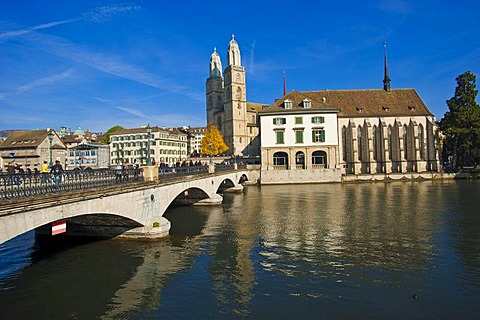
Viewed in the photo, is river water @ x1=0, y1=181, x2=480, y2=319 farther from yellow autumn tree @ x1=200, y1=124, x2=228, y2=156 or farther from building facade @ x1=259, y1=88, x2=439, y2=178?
yellow autumn tree @ x1=200, y1=124, x2=228, y2=156

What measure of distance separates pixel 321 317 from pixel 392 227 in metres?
13.4

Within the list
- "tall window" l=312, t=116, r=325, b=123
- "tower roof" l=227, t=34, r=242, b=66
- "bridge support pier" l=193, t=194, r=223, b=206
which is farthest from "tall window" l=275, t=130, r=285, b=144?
"tower roof" l=227, t=34, r=242, b=66

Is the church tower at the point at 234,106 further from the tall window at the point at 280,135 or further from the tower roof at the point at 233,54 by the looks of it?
the tall window at the point at 280,135

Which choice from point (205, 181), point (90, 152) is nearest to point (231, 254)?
point (205, 181)

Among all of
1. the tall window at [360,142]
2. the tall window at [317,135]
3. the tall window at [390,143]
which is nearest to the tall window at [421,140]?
the tall window at [390,143]

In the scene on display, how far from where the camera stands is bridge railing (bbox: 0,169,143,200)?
441 inches

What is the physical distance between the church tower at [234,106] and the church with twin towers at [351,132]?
1417 inches

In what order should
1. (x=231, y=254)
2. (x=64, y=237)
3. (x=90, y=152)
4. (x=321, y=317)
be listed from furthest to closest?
(x=90, y=152) → (x=64, y=237) → (x=231, y=254) → (x=321, y=317)

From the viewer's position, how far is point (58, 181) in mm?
13430

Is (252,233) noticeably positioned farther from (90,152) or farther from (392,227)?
(90,152)

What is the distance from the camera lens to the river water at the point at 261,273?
10.3 m

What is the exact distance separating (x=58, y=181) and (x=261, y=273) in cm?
861

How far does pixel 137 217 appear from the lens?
1786 cm

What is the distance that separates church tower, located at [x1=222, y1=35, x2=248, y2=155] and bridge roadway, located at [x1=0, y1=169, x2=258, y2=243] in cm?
7079
